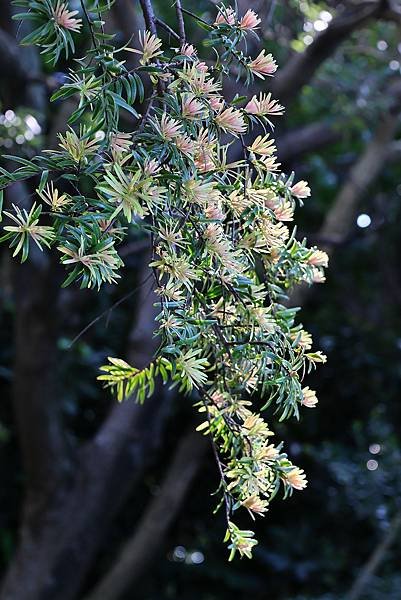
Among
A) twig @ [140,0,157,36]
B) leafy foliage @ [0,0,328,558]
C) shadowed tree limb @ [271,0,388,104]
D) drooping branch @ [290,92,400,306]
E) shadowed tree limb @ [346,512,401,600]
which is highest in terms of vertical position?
twig @ [140,0,157,36]

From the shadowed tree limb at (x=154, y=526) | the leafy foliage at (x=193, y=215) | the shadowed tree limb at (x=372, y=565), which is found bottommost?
the shadowed tree limb at (x=154, y=526)

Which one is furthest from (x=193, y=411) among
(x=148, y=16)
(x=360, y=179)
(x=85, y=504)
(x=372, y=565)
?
(x=148, y=16)

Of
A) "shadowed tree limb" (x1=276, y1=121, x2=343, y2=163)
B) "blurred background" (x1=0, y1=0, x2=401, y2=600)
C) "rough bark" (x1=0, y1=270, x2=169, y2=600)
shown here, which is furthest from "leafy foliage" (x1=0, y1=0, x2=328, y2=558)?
"shadowed tree limb" (x1=276, y1=121, x2=343, y2=163)

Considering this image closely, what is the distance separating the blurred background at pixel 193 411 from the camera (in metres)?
2.51

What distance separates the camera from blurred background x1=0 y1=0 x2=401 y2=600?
2.51 m

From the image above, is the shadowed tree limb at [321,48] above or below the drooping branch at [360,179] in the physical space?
above

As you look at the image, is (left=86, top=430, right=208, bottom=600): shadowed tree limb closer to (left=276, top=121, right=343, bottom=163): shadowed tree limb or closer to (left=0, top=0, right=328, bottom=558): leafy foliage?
(left=276, top=121, right=343, bottom=163): shadowed tree limb

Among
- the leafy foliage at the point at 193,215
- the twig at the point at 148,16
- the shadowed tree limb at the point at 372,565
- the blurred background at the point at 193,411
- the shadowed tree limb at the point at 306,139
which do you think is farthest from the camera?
the shadowed tree limb at the point at 306,139

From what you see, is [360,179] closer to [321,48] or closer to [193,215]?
[321,48]

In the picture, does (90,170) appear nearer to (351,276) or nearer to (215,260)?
(215,260)

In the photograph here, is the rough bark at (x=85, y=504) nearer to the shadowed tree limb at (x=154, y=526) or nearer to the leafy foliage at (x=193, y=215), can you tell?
the shadowed tree limb at (x=154, y=526)

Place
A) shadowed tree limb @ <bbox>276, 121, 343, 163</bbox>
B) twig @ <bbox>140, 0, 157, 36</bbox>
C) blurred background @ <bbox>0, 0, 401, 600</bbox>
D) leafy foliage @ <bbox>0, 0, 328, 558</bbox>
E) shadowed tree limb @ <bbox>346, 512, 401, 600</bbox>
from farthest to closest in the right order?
shadowed tree limb @ <bbox>276, 121, 343, 163</bbox> → shadowed tree limb @ <bbox>346, 512, 401, 600</bbox> → blurred background @ <bbox>0, 0, 401, 600</bbox> → twig @ <bbox>140, 0, 157, 36</bbox> → leafy foliage @ <bbox>0, 0, 328, 558</bbox>

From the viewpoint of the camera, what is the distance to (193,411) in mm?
3340

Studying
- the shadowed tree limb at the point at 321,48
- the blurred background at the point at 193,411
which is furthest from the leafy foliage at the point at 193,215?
the shadowed tree limb at the point at 321,48
